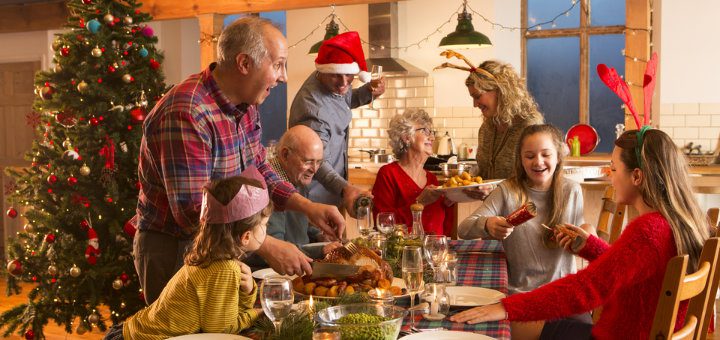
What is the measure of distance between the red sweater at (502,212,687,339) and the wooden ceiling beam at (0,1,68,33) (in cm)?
774

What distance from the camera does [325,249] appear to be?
3025mm

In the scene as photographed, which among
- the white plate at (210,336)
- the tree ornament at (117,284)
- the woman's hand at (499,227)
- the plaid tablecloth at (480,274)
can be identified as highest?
the woman's hand at (499,227)

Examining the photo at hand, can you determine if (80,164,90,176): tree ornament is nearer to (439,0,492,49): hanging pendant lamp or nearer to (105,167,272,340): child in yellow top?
(105,167,272,340): child in yellow top

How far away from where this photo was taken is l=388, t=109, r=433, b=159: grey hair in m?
4.20

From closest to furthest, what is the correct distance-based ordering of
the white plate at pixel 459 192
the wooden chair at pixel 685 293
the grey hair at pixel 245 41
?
1. the wooden chair at pixel 685 293
2. the grey hair at pixel 245 41
3. the white plate at pixel 459 192

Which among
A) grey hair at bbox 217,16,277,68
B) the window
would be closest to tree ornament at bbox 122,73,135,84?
grey hair at bbox 217,16,277,68

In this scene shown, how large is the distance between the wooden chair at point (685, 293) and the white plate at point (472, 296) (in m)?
0.51

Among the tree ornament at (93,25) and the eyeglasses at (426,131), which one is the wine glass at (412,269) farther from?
the tree ornament at (93,25)

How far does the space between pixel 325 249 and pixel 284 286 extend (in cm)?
125

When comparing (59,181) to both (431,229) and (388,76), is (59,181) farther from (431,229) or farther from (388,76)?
(388,76)

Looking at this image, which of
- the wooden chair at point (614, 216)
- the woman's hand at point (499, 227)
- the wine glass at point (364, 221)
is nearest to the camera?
the woman's hand at point (499, 227)

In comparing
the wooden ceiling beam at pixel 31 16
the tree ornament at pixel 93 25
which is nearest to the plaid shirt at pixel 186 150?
the tree ornament at pixel 93 25

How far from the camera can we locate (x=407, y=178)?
4.24 metres

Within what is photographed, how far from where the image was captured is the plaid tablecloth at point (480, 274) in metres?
2.09
